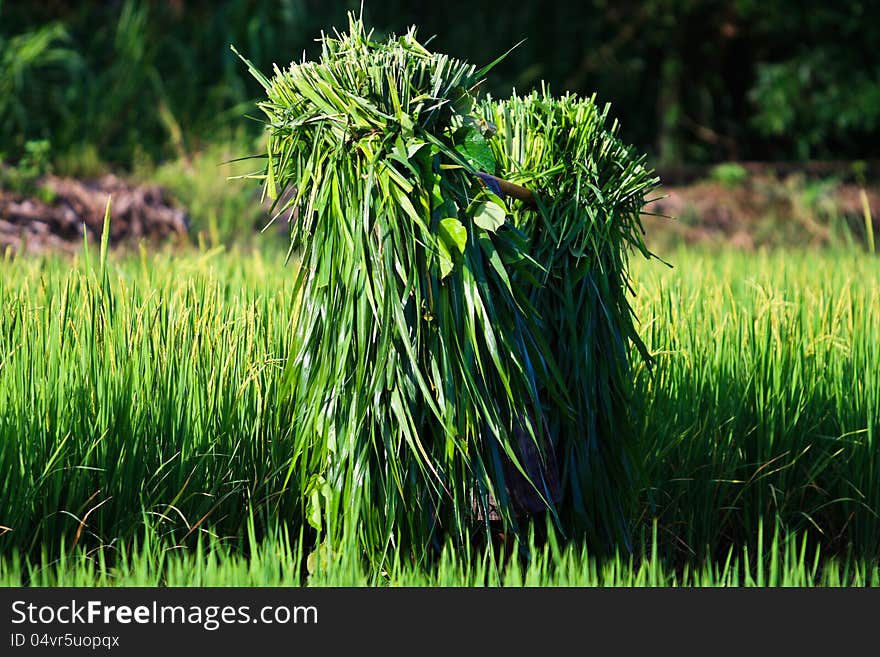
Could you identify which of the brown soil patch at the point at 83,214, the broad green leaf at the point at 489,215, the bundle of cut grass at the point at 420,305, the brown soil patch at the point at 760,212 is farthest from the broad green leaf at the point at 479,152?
the brown soil patch at the point at 760,212

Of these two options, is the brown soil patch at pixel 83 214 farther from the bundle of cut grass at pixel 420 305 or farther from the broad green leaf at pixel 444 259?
the broad green leaf at pixel 444 259

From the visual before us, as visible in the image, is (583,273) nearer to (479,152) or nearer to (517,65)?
(479,152)

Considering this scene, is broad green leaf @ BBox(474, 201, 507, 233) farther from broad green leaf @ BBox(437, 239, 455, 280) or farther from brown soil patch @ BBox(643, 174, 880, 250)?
brown soil patch @ BBox(643, 174, 880, 250)

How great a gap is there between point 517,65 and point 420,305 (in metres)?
7.36

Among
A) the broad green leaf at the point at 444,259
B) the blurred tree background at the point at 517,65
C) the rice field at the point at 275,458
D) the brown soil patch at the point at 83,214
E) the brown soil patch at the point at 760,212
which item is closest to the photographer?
the broad green leaf at the point at 444,259

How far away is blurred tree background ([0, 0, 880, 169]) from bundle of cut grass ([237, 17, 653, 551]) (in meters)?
4.89

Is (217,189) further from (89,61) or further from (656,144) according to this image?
(656,144)

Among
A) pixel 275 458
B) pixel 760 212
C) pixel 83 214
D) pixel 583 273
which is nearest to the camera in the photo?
pixel 583 273

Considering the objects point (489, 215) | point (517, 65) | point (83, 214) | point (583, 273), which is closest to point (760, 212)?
point (517, 65)

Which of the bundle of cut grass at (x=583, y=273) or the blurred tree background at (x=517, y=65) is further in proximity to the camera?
the blurred tree background at (x=517, y=65)

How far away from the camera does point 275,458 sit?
2176mm

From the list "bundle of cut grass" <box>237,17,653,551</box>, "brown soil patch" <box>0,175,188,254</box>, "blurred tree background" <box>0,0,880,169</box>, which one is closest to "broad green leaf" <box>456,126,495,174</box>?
"bundle of cut grass" <box>237,17,653,551</box>

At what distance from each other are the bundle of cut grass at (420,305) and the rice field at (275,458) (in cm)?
11

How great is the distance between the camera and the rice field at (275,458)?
6.32 feet
